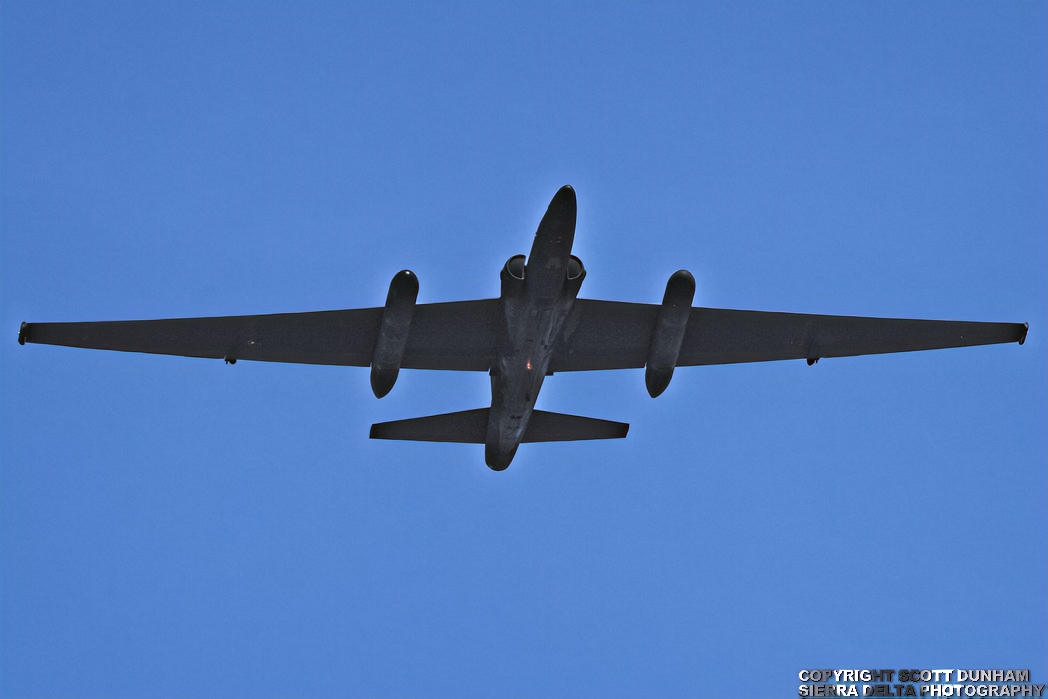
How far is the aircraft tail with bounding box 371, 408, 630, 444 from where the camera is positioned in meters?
26.7

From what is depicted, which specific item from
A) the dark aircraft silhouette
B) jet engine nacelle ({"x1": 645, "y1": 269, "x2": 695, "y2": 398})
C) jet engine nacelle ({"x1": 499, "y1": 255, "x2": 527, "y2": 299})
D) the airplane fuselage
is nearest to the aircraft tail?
the dark aircraft silhouette

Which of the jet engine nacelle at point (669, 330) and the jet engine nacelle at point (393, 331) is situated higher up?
the jet engine nacelle at point (669, 330)

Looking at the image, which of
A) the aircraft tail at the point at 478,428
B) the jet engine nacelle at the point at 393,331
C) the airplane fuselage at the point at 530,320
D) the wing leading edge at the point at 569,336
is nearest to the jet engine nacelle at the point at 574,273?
the airplane fuselage at the point at 530,320

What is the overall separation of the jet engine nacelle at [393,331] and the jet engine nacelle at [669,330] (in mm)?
6538

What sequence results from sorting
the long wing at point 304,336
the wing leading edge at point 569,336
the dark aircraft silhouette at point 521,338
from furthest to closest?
the wing leading edge at point 569,336 → the long wing at point 304,336 → the dark aircraft silhouette at point 521,338

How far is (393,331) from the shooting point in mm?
24000

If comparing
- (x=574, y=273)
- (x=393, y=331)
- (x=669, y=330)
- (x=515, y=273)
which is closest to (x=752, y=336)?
(x=669, y=330)

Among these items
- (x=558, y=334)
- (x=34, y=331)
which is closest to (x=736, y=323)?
(x=558, y=334)

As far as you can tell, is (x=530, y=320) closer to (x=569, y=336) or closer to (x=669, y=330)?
(x=569, y=336)

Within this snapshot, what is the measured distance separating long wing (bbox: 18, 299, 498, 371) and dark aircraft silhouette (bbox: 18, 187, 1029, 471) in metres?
0.03

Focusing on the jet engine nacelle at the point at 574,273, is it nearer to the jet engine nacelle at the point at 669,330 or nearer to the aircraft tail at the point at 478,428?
the jet engine nacelle at the point at 669,330

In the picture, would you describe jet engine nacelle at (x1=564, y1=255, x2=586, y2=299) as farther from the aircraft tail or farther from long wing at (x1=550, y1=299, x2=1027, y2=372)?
the aircraft tail

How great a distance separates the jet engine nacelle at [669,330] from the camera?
2391 cm

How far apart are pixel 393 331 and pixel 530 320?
353 centimetres
